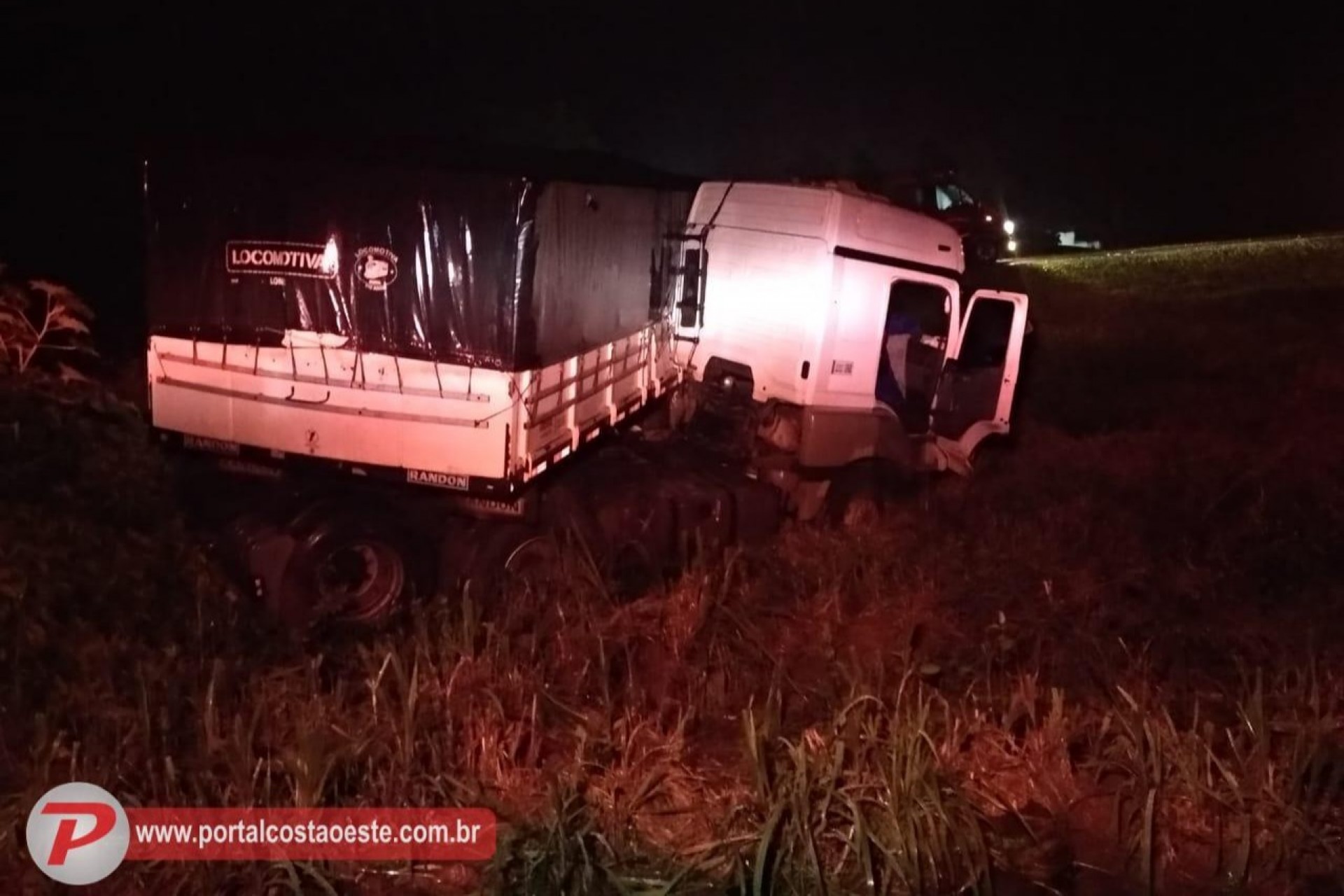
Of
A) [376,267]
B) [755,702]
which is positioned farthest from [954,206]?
[755,702]

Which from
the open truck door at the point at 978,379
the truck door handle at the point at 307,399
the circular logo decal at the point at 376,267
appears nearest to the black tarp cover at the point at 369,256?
the circular logo decal at the point at 376,267

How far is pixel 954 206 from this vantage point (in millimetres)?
12531

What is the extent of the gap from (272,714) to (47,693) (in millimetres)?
1003

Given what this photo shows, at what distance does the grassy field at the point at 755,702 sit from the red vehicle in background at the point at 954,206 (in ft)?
11.2

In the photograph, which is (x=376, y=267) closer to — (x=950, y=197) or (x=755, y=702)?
(x=755, y=702)

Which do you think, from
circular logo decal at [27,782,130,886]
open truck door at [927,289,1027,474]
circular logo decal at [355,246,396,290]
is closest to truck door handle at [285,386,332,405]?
circular logo decal at [355,246,396,290]

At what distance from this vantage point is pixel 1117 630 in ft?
21.4

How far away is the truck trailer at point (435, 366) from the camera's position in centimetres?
664

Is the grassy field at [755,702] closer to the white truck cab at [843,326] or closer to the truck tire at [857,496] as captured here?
the truck tire at [857,496]

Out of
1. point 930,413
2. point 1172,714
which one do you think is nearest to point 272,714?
point 1172,714

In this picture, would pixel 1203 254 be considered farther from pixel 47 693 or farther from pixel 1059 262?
pixel 47 693

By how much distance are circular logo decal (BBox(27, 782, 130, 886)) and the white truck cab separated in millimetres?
5803

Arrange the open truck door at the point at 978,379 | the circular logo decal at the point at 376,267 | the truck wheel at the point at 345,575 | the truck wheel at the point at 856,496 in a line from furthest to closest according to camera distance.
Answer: the open truck door at the point at 978,379 → the truck wheel at the point at 856,496 → the truck wheel at the point at 345,575 → the circular logo decal at the point at 376,267

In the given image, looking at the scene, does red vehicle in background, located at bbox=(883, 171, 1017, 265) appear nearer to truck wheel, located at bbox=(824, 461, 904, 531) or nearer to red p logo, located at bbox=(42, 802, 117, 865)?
truck wheel, located at bbox=(824, 461, 904, 531)
